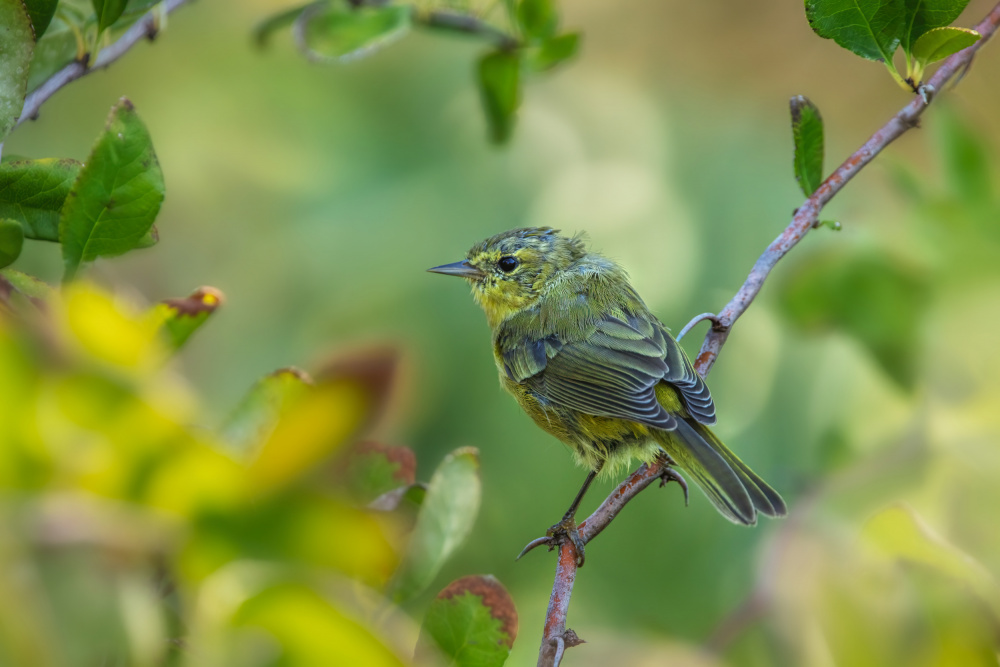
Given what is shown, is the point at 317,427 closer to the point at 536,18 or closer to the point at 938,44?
the point at 938,44

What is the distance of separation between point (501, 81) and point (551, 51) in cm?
14

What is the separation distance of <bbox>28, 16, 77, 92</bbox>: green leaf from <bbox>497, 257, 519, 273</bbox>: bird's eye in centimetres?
192

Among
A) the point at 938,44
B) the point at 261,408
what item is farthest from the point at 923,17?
the point at 261,408

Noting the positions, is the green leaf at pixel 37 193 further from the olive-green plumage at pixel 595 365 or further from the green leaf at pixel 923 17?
the olive-green plumage at pixel 595 365

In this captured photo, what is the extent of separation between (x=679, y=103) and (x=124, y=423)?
4.15m

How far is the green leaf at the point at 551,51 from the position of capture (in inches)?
86.1

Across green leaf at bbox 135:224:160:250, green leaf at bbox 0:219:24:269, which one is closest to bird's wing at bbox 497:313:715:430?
green leaf at bbox 135:224:160:250

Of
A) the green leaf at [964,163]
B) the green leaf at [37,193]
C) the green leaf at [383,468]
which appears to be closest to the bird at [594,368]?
the green leaf at [964,163]

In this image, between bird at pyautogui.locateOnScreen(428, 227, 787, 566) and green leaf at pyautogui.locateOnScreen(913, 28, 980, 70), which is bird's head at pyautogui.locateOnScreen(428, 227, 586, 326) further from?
green leaf at pyautogui.locateOnScreen(913, 28, 980, 70)

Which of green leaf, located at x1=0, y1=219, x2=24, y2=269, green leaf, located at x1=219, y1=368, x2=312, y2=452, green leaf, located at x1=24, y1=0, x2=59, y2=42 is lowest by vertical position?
green leaf, located at x1=219, y1=368, x2=312, y2=452

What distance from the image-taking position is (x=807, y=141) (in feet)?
5.70

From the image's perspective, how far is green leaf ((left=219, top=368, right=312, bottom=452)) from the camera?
3.06ft

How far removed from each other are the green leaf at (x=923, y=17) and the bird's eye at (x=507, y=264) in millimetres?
1882

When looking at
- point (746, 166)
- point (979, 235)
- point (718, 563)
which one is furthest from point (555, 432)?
point (746, 166)
